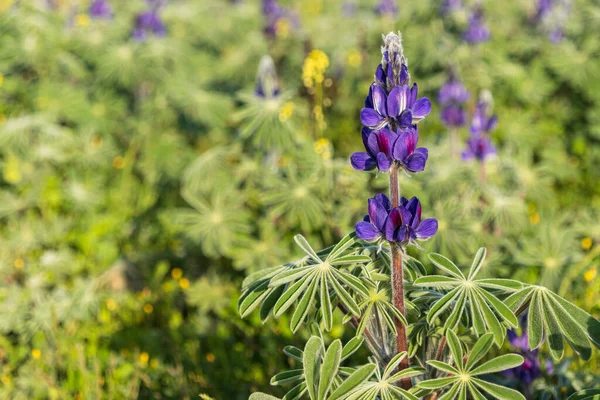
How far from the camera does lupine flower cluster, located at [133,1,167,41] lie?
4.95m

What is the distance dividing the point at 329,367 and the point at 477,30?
10.5ft

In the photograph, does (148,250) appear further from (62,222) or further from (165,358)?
(165,358)

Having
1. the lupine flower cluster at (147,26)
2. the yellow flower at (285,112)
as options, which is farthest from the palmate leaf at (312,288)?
the lupine flower cluster at (147,26)

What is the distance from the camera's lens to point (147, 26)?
500 centimetres

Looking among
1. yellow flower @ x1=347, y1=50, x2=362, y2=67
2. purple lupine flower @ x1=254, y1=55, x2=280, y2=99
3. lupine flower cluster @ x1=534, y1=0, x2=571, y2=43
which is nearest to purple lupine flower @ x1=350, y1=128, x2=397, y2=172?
purple lupine flower @ x1=254, y1=55, x2=280, y2=99

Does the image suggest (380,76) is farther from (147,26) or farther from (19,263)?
(147,26)

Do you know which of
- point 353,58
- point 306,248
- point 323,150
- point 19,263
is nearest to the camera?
point 306,248

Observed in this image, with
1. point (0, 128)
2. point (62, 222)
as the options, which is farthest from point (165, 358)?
point (0, 128)

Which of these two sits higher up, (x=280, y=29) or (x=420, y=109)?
(x=280, y=29)

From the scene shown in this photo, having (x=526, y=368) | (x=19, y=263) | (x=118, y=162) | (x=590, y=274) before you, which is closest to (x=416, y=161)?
(x=526, y=368)

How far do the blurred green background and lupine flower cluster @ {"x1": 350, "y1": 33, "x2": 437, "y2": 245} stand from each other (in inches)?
40.9

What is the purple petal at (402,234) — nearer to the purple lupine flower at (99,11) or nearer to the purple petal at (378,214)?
the purple petal at (378,214)

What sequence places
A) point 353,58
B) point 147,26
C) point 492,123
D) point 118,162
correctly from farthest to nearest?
1. point 353,58
2. point 147,26
3. point 118,162
4. point 492,123

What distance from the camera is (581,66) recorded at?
4.48m
